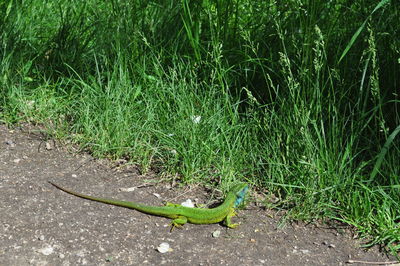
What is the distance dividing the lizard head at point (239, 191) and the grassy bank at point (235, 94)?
0.63 feet

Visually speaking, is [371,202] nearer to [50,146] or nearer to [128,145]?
[128,145]

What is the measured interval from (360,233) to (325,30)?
1.72 meters

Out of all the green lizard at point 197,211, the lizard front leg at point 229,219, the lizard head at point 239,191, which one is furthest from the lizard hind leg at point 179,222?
the lizard head at point 239,191

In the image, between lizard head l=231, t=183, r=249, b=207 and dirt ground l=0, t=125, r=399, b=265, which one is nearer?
dirt ground l=0, t=125, r=399, b=265

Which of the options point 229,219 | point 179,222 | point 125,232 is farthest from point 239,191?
point 125,232

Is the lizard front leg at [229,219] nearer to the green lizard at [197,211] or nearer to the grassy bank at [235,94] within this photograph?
the green lizard at [197,211]

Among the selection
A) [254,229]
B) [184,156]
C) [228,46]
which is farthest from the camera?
[228,46]

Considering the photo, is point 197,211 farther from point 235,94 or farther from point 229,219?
point 235,94

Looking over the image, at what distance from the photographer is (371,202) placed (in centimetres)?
398

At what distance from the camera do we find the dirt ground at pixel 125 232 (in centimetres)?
372

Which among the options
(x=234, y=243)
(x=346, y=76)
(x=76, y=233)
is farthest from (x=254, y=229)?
(x=346, y=76)

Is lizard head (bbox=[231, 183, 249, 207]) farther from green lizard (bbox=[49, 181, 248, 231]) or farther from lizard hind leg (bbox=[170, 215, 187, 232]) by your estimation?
lizard hind leg (bbox=[170, 215, 187, 232])

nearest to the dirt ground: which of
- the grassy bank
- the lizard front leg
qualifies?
the lizard front leg

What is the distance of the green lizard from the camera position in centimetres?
408
